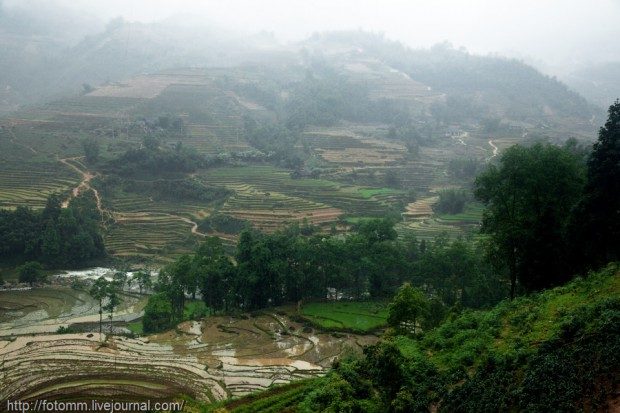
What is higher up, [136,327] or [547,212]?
[547,212]

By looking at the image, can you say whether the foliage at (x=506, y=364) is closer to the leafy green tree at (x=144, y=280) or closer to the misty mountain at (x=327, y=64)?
the leafy green tree at (x=144, y=280)

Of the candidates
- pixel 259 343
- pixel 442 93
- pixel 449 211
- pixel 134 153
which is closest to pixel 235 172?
pixel 134 153

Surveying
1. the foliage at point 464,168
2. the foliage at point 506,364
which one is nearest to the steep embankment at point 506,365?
the foliage at point 506,364

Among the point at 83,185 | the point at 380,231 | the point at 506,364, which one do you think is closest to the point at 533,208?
the point at 506,364

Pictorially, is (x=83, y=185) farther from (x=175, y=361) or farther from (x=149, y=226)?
(x=175, y=361)

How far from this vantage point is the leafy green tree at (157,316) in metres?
29.3

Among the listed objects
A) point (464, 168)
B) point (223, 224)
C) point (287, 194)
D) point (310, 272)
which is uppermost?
point (464, 168)

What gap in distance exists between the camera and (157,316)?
97.5ft

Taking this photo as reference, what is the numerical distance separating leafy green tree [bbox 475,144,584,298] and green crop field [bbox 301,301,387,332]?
36.4ft

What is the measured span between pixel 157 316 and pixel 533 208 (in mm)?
21860

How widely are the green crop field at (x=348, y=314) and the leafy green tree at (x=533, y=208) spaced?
436 inches

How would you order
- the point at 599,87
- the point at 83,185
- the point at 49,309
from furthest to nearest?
1. the point at 599,87
2. the point at 83,185
3. the point at 49,309

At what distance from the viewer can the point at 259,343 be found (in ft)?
86.2

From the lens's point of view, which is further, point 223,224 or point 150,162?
point 150,162
